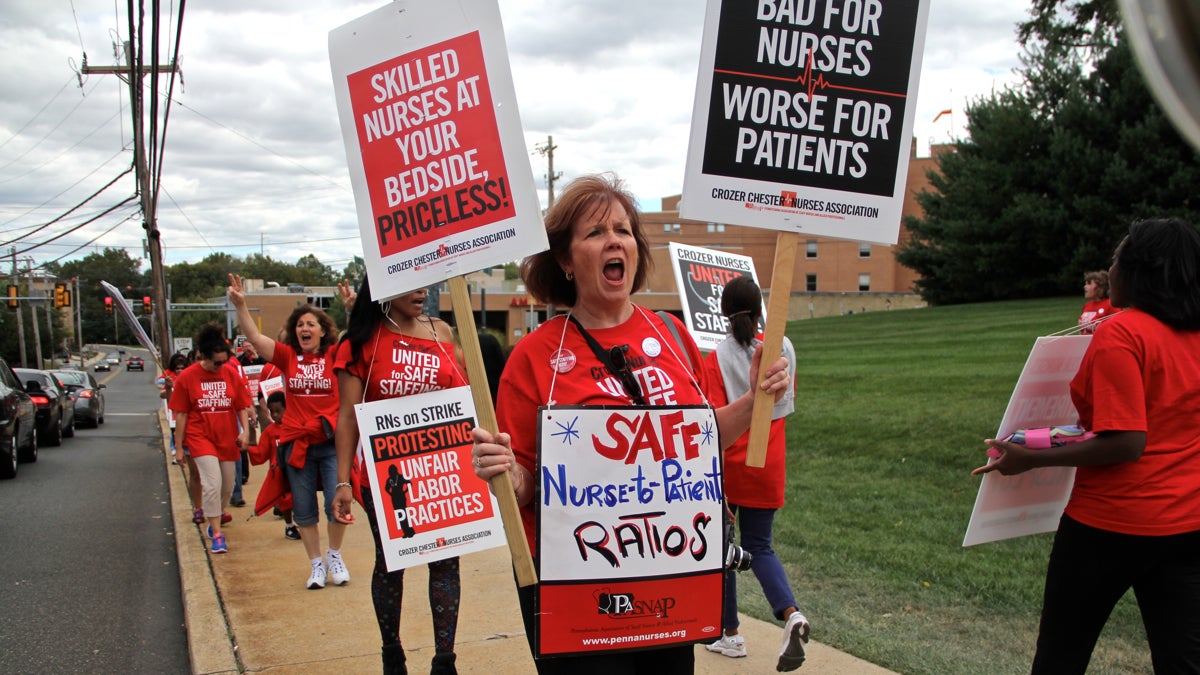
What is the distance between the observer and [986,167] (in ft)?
135

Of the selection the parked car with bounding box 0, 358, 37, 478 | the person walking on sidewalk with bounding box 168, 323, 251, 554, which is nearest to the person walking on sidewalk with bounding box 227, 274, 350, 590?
the person walking on sidewalk with bounding box 168, 323, 251, 554

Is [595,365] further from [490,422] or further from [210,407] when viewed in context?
[210,407]

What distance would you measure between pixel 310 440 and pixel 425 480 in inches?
92.1

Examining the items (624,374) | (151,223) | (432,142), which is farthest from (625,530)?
(151,223)

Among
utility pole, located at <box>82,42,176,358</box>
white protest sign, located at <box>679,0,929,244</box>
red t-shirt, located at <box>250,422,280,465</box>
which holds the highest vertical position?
utility pole, located at <box>82,42,176,358</box>

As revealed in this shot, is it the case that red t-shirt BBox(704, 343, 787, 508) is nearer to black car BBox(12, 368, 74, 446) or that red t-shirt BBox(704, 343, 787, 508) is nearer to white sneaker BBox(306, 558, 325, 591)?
white sneaker BBox(306, 558, 325, 591)

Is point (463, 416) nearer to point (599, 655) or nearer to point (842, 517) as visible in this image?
point (599, 655)

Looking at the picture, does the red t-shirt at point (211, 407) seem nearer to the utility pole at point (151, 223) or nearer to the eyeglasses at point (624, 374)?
the eyeglasses at point (624, 374)

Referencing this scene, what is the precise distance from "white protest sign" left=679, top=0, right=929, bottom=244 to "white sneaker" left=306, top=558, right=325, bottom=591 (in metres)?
4.59

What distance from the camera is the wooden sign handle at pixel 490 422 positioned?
8.89 ft

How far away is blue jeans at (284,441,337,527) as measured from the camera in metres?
6.76

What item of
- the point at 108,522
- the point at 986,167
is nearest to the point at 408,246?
the point at 108,522

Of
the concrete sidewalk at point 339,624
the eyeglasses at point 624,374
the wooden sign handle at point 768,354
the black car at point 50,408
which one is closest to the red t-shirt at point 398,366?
the concrete sidewalk at point 339,624

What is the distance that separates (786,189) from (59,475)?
1439 cm
